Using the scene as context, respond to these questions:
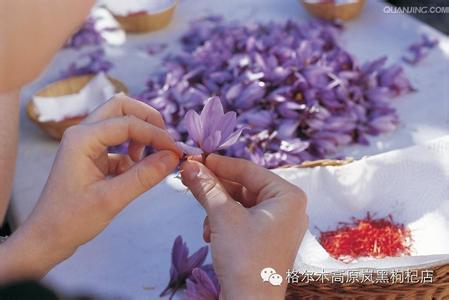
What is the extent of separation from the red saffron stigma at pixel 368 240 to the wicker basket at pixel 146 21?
3.38 ft

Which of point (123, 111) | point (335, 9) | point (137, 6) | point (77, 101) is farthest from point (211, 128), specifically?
point (137, 6)

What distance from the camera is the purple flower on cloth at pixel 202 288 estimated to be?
71 cm

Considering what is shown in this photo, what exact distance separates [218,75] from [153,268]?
49cm

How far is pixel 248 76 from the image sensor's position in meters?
1.20

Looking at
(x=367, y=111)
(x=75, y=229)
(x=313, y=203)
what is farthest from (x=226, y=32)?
(x=75, y=229)

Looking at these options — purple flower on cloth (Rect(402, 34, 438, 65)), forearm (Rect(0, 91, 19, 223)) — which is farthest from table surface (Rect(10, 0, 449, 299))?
forearm (Rect(0, 91, 19, 223))

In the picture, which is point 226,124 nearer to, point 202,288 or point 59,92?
point 202,288

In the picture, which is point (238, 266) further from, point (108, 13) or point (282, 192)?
point (108, 13)

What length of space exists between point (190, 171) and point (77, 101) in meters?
0.65

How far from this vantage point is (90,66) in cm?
147

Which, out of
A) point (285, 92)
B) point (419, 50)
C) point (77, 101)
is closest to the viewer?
point (285, 92)

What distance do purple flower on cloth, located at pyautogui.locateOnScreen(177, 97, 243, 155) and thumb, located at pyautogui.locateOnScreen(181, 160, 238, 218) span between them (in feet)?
0.06

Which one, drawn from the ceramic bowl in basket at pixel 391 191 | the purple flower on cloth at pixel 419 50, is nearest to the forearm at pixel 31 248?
the ceramic bowl in basket at pixel 391 191

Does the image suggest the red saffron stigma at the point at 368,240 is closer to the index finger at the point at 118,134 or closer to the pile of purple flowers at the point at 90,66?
the index finger at the point at 118,134
